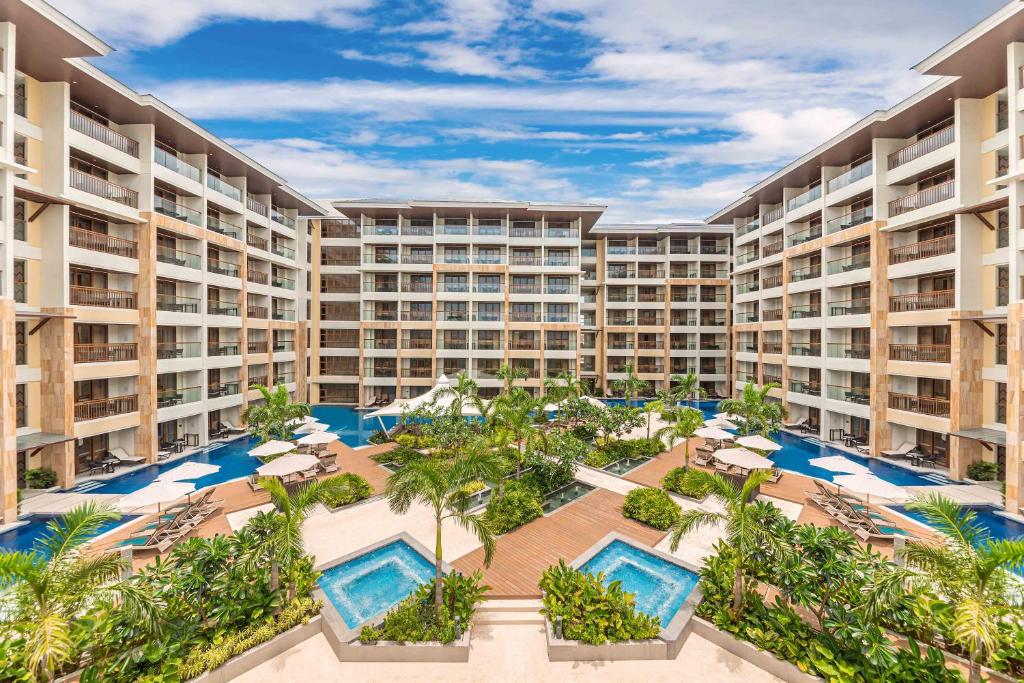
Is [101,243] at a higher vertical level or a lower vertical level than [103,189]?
lower

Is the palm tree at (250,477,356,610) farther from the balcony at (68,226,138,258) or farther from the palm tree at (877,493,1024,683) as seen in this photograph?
the balcony at (68,226,138,258)

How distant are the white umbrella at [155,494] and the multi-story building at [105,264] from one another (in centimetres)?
623

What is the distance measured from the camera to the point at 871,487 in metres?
15.6

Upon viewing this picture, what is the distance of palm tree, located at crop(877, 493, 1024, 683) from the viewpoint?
7168 millimetres

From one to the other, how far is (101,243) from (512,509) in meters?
24.9

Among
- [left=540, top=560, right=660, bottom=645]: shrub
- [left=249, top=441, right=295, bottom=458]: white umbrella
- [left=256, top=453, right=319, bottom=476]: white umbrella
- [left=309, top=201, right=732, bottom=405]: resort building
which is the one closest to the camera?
[left=540, top=560, right=660, bottom=645]: shrub

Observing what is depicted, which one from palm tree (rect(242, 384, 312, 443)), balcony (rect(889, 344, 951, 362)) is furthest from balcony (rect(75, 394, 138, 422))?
balcony (rect(889, 344, 951, 362))

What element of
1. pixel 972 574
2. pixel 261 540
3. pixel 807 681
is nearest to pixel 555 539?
pixel 807 681

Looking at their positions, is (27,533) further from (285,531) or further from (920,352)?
(920,352)

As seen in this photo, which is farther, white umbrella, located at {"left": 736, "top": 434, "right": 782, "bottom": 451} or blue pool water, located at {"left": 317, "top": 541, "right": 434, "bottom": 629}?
white umbrella, located at {"left": 736, "top": 434, "right": 782, "bottom": 451}

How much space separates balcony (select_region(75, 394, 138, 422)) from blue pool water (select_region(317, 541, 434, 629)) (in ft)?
59.1

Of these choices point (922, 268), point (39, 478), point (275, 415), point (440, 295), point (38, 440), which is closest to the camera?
point (38, 440)

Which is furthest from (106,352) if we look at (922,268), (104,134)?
Answer: (922,268)

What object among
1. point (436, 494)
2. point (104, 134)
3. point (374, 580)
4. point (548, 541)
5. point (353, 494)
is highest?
point (104, 134)
